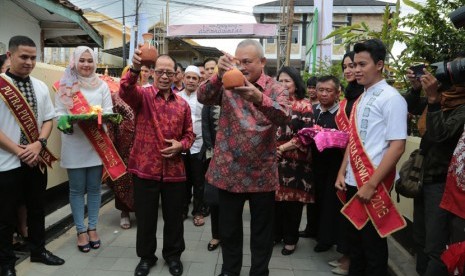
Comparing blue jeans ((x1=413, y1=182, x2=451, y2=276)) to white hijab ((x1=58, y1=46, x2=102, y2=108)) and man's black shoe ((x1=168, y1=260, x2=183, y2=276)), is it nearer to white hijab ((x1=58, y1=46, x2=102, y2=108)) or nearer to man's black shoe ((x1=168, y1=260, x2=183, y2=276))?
man's black shoe ((x1=168, y1=260, x2=183, y2=276))

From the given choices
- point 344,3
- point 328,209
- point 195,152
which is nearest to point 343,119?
point 328,209

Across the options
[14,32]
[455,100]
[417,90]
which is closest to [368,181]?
[455,100]

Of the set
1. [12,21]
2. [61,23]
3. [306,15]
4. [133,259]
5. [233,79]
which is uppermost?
[306,15]

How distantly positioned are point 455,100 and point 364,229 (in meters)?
1.11

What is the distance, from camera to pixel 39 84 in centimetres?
343

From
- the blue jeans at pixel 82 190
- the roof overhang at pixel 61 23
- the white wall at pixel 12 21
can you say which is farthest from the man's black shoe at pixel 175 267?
the white wall at pixel 12 21

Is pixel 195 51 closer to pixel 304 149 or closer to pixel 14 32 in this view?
pixel 14 32

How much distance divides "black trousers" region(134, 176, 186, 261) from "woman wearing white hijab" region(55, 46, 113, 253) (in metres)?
0.81

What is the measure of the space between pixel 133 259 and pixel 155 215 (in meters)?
0.68

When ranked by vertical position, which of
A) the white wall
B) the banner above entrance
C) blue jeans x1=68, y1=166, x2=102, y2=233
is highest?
the banner above entrance

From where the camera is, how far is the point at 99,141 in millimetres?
3791

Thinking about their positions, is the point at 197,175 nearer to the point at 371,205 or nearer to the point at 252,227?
the point at 252,227

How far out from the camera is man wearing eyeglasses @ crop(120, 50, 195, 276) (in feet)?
10.5

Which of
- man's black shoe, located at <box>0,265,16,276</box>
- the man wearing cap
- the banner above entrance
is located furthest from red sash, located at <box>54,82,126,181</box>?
the banner above entrance
